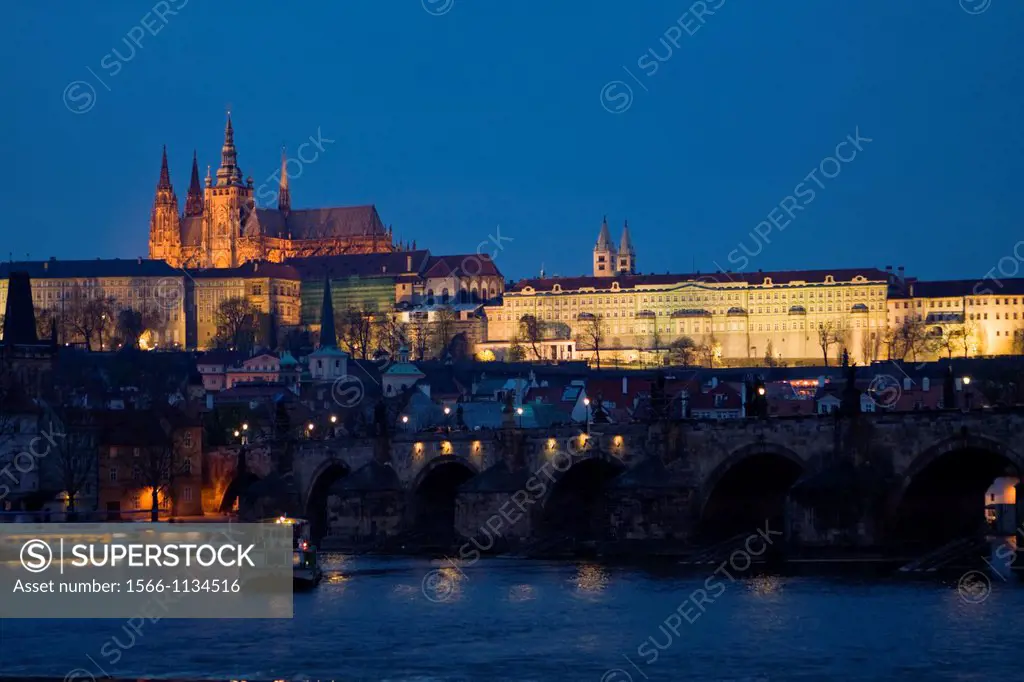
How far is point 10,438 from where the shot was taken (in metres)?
82.9

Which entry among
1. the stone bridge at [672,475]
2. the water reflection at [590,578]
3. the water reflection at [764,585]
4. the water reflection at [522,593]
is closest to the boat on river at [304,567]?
the water reflection at [522,593]

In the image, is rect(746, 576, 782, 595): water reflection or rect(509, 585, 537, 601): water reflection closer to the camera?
rect(746, 576, 782, 595): water reflection

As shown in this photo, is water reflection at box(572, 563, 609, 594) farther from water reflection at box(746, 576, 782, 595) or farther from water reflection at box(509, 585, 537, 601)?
water reflection at box(746, 576, 782, 595)

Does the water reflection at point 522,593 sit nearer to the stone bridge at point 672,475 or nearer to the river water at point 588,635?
the river water at point 588,635

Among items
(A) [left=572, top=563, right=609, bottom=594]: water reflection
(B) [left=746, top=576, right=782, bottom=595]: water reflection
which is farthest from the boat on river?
(B) [left=746, top=576, right=782, bottom=595]: water reflection

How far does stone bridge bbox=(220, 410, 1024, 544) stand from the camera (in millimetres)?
57062

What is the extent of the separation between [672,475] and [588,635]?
16.2m

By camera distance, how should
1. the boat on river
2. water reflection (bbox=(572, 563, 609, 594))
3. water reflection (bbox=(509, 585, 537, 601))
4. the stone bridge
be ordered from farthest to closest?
Answer: 1. the boat on river
2. the stone bridge
3. water reflection (bbox=(572, 563, 609, 594))
4. water reflection (bbox=(509, 585, 537, 601))

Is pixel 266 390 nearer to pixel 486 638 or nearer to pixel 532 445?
pixel 532 445

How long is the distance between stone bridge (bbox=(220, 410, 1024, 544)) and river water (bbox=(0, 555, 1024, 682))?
4.16m

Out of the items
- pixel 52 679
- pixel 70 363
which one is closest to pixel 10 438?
pixel 52 679

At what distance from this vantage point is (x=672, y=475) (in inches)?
2479

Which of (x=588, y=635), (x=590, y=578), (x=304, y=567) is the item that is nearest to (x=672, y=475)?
(x=590, y=578)

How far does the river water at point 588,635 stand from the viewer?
42094mm
